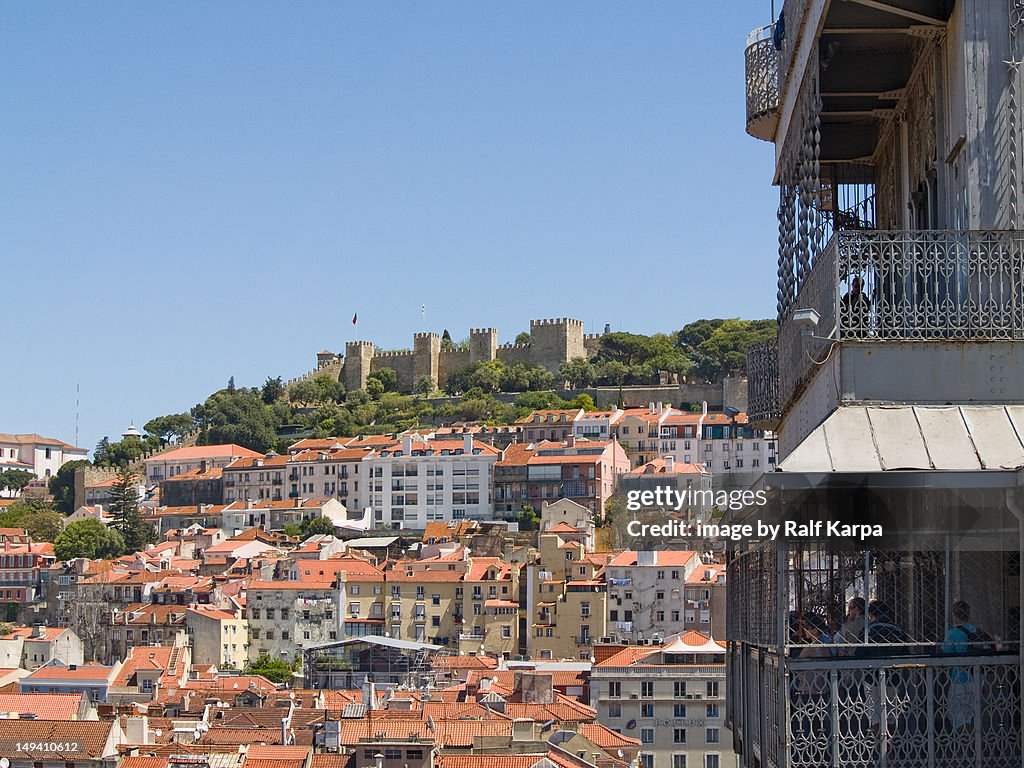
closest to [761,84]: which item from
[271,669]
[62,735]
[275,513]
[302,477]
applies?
[62,735]

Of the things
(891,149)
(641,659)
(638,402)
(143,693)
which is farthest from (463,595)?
(891,149)

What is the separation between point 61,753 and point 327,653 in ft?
76.3

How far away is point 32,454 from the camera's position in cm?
13712

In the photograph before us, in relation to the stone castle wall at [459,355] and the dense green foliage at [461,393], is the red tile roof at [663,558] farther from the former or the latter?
the stone castle wall at [459,355]

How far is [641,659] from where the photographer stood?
163 ft

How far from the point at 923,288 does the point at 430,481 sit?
9055 centimetres

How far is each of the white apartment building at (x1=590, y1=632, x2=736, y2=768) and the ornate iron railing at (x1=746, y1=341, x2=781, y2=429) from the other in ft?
132

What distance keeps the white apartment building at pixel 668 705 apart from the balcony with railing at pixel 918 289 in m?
→ 43.1

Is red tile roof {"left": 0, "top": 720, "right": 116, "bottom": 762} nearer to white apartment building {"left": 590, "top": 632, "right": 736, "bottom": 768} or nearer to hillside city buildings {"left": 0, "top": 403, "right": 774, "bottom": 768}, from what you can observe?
hillside city buildings {"left": 0, "top": 403, "right": 774, "bottom": 768}

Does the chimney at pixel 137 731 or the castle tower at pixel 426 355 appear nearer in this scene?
the chimney at pixel 137 731

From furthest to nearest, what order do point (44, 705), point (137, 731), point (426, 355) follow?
1. point (426, 355)
2. point (44, 705)
3. point (137, 731)

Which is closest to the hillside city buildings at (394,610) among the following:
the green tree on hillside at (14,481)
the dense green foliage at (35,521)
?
the dense green foliage at (35,521)

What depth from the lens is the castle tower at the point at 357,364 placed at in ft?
421

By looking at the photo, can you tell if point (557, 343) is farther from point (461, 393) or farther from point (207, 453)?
point (207, 453)
